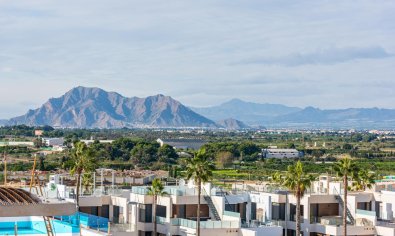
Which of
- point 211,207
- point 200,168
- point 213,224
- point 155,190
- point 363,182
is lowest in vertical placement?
point 213,224

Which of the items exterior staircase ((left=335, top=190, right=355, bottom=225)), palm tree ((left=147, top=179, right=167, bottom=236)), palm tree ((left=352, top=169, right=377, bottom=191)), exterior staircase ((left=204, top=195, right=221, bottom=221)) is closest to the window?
palm tree ((left=147, top=179, right=167, bottom=236))

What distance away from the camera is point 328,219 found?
4416cm

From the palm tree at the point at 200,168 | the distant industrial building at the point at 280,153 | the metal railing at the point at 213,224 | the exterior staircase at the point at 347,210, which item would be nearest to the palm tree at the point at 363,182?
the exterior staircase at the point at 347,210

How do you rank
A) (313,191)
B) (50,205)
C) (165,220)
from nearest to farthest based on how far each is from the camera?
(50,205), (165,220), (313,191)

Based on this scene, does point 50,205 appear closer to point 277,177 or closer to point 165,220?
point 165,220

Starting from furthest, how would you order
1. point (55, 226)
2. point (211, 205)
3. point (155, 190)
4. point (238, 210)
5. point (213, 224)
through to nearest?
point (238, 210) < point (211, 205) < point (155, 190) < point (213, 224) < point (55, 226)

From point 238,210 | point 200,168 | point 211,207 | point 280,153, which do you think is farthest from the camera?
point 280,153

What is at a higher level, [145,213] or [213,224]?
[145,213]

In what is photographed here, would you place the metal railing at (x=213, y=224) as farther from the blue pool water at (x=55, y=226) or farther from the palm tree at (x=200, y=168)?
the blue pool water at (x=55, y=226)

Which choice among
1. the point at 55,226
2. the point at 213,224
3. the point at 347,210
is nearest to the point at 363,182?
the point at 347,210

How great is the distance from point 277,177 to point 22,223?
20.7 meters

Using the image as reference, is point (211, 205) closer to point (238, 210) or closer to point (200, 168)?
point (200, 168)

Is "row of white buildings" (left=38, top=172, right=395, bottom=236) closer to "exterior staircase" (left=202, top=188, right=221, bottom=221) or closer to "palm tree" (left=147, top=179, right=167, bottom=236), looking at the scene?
"exterior staircase" (left=202, top=188, right=221, bottom=221)

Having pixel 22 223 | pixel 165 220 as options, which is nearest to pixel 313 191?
pixel 165 220
